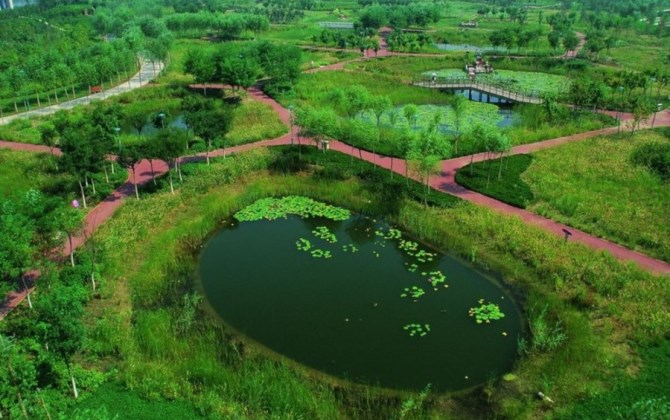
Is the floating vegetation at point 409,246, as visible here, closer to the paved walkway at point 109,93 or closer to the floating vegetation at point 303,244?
the floating vegetation at point 303,244

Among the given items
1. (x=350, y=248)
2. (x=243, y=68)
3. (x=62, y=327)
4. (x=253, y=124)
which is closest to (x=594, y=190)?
(x=350, y=248)

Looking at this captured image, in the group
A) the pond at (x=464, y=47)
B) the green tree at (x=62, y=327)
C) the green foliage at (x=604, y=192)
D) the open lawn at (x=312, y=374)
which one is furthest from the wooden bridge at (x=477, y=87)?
the green tree at (x=62, y=327)

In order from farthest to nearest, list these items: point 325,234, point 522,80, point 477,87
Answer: point 522,80
point 477,87
point 325,234

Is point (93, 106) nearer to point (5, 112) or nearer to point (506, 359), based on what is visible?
point (5, 112)

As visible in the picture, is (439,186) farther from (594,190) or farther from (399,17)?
(399,17)

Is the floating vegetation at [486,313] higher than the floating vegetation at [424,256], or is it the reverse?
the floating vegetation at [424,256]
